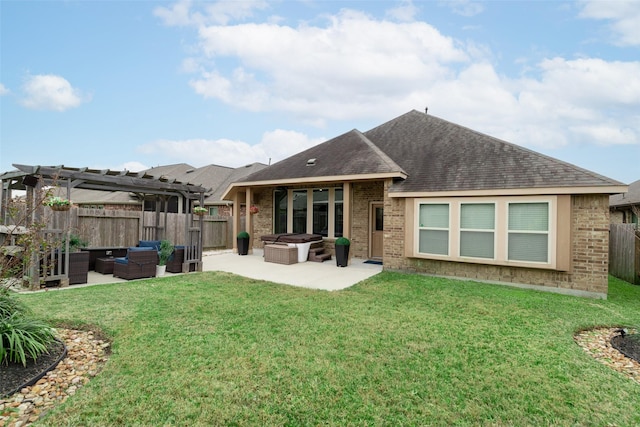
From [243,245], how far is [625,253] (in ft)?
44.4

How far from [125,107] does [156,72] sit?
2.12 m

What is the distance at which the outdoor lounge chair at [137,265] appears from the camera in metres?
8.13

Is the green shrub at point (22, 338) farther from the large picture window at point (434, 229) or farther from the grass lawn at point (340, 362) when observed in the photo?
the large picture window at point (434, 229)

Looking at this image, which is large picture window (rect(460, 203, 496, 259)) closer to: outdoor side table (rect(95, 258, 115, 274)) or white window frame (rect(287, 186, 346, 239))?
white window frame (rect(287, 186, 346, 239))

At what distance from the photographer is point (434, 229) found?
357 inches

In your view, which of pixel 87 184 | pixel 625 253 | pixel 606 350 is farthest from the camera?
pixel 625 253

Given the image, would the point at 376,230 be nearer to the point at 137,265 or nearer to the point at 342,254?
the point at 342,254

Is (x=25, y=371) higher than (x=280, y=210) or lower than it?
lower

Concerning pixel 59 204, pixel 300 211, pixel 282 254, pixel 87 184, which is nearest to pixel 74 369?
pixel 59 204

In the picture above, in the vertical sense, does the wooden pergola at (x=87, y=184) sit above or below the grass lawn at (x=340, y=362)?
above

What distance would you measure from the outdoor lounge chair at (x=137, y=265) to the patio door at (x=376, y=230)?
7.64 m

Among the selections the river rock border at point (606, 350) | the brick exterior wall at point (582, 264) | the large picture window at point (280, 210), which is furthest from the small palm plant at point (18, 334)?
the large picture window at point (280, 210)

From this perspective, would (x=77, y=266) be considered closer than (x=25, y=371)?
No

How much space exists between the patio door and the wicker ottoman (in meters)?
3.17
